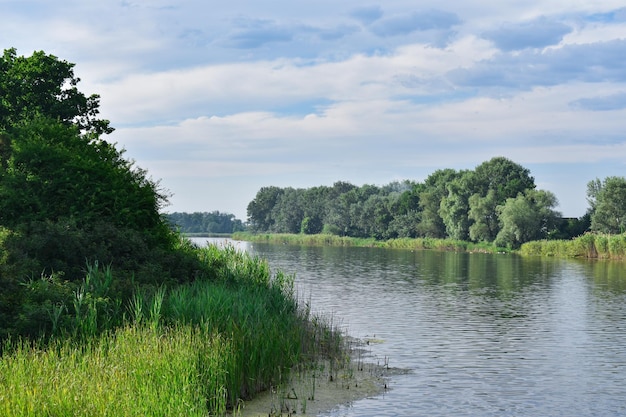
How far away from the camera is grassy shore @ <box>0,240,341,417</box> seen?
12.8m

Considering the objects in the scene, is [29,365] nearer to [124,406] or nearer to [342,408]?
[124,406]

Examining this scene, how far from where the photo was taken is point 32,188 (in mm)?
31156

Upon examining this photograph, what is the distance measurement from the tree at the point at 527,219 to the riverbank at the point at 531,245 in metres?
1.97

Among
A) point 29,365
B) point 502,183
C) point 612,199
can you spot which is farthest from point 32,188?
point 502,183

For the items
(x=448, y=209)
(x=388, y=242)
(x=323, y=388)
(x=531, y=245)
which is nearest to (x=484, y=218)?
(x=448, y=209)

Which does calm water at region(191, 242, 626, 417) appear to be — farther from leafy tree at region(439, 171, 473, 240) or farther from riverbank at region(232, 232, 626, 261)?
leafy tree at region(439, 171, 473, 240)

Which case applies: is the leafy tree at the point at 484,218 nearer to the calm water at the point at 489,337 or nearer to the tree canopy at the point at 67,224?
the calm water at the point at 489,337

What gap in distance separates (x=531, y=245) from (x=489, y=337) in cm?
7421

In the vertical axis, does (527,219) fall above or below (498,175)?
below

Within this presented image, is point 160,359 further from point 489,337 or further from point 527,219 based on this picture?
point 527,219

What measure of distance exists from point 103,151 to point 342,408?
23825 mm

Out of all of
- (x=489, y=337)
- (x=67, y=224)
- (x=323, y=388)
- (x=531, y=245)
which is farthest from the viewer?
(x=531, y=245)

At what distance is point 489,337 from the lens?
3038 cm

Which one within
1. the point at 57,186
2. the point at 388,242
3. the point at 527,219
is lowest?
the point at 388,242
